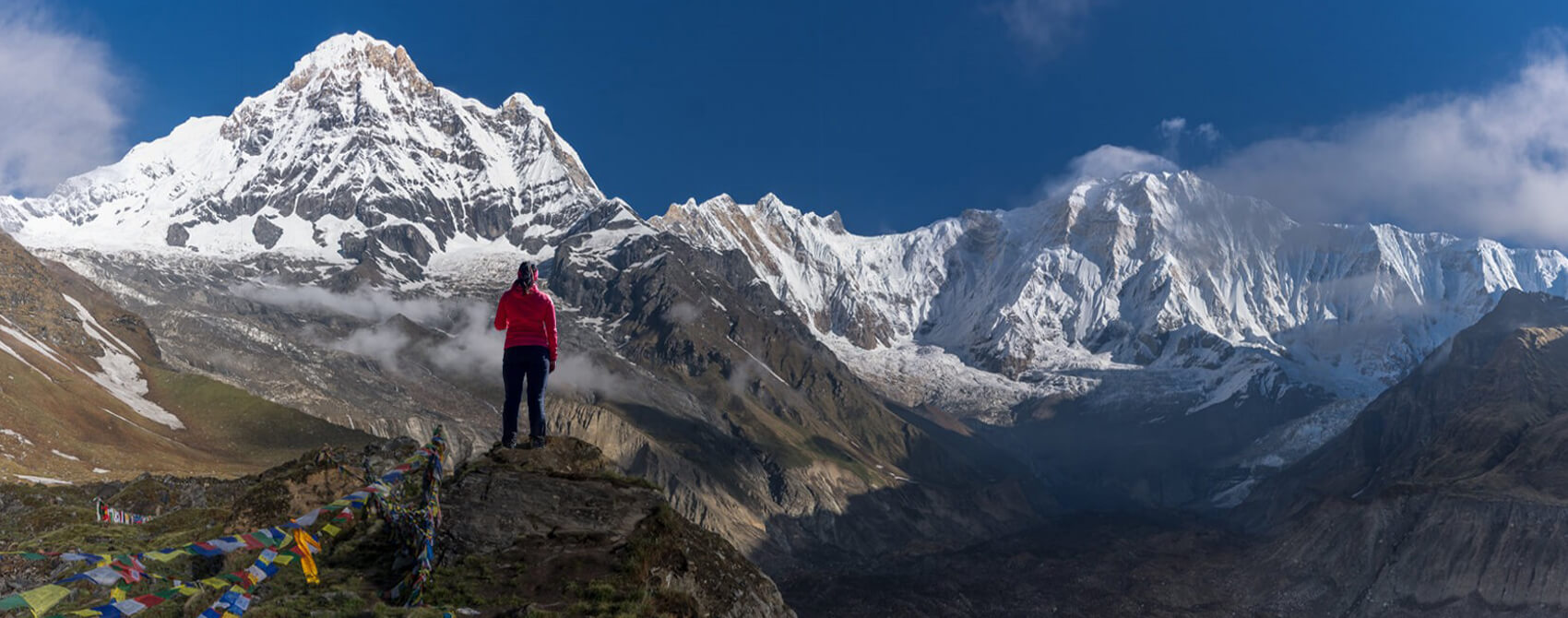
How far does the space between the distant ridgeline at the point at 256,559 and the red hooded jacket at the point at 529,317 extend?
345 cm

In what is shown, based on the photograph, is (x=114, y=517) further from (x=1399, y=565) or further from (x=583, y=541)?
(x=1399, y=565)

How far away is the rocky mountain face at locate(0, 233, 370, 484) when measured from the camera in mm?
120000

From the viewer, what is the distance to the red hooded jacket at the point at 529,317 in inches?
1083

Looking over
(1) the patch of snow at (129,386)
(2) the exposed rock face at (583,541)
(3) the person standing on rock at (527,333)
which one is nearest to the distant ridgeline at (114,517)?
(3) the person standing on rock at (527,333)

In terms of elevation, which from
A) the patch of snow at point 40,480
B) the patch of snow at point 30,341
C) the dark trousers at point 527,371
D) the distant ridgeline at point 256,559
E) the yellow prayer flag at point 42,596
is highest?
the patch of snow at point 30,341

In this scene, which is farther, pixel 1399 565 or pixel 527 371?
pixel 1399 565

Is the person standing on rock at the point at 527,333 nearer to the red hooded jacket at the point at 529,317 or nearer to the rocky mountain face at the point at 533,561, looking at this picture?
the red hooded jacket at the point at 529,317

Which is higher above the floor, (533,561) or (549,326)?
(549,326)

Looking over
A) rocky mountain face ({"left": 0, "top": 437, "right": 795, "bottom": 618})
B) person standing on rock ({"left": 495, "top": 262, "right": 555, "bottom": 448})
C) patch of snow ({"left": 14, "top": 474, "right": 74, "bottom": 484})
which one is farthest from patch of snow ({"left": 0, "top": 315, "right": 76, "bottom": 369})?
person standing on rock ({"left": 495, "top": 262, "right": 555, "bottom": 448})

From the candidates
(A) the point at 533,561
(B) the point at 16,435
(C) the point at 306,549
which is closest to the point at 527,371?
(A) the point at 533,561

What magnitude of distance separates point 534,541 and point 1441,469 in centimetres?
19745

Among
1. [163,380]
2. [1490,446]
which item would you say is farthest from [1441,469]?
[163,380]

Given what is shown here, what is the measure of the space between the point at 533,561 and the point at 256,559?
6061 mm

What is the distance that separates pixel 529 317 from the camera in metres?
27.7
